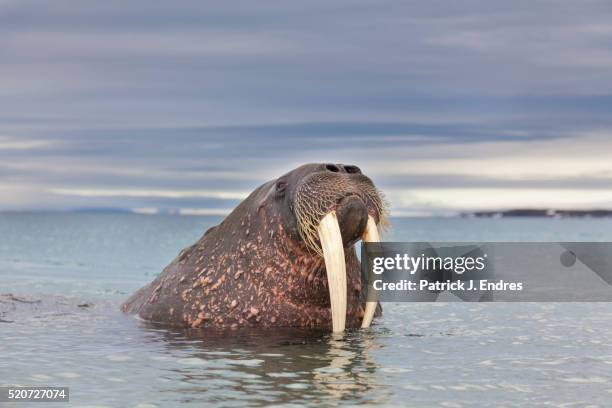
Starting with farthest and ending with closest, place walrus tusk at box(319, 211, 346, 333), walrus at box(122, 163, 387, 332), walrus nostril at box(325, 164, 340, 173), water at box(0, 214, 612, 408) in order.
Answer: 1. walrus nostril at box(325, 164, 340, 173)
2. walrus at box(122, 163, 387, 332)
3. walrus tusk at box(319, 211, 346, 333)
4. water at box(0, 214, 612, 408)

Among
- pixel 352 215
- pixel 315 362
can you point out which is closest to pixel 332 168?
pixel 352 215

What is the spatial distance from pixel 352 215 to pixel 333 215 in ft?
0.76

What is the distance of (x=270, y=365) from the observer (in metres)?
10.5

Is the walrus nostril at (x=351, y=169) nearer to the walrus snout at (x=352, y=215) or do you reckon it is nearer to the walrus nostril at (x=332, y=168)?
the walrus nostril at (x=332, y=168)

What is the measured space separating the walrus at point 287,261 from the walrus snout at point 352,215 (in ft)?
0.04

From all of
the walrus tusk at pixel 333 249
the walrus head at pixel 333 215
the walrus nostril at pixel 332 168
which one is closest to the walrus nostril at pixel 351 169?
the walrus head at pixel 333 215

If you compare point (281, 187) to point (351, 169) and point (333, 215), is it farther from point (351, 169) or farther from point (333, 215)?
point (333, 215)

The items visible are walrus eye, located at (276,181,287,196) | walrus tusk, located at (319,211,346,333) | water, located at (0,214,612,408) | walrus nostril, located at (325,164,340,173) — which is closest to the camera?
water, located at (0,214,612,408)

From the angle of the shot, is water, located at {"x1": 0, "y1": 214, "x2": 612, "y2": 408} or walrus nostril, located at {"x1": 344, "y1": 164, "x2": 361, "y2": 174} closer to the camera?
water, located at {"x1": 0, "y1": 214, "x2": 612, "y2": 408}

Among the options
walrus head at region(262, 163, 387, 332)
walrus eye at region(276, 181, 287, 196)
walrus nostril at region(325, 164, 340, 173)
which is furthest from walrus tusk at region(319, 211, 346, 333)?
walrus eye at region(276, 181, 287, 196)

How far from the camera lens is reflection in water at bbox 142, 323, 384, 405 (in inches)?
362

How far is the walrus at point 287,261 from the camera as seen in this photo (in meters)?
11.6

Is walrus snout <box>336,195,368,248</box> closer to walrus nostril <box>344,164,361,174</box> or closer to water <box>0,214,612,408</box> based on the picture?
walrus nostril <box>344,164,361,174</box>

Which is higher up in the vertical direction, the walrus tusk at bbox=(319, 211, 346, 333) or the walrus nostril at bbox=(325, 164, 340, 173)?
the walrus nostril at bbox=(325, 164, 340, 173)
